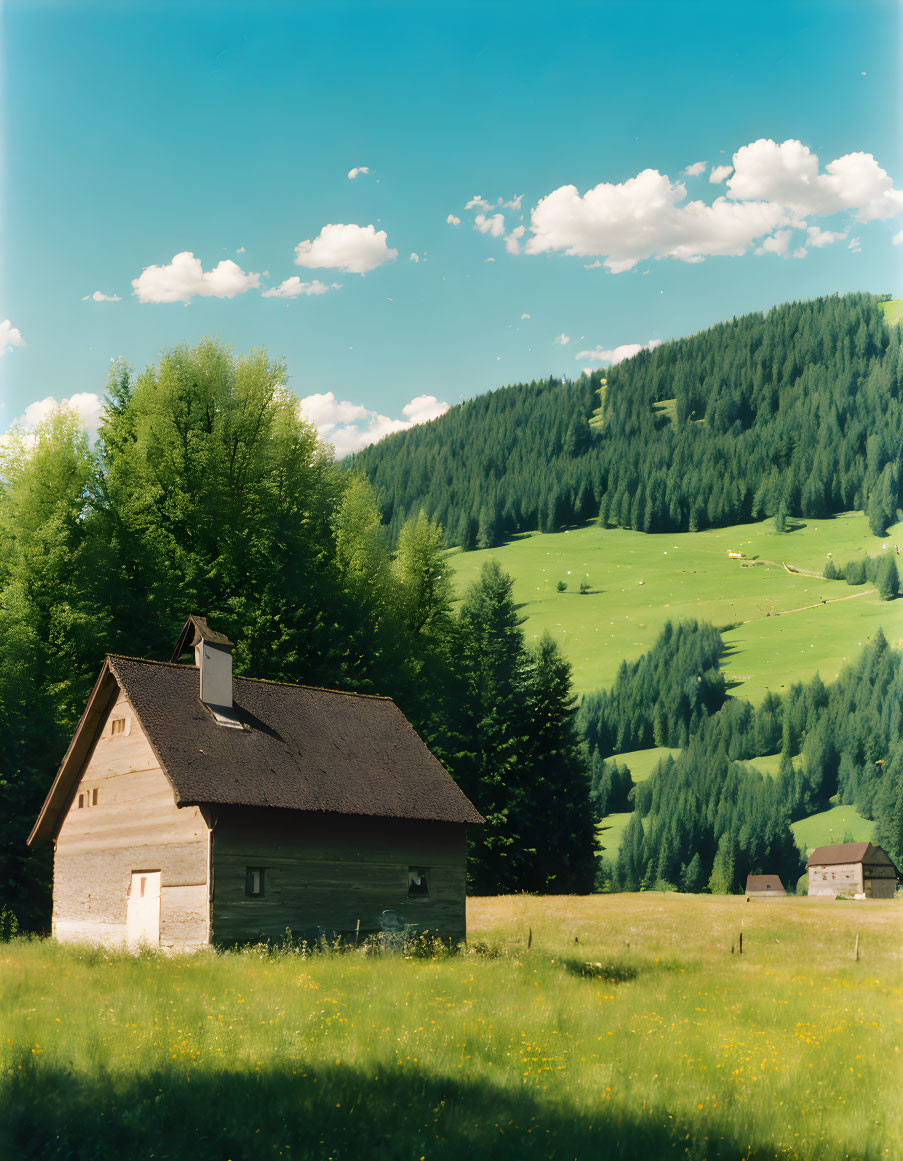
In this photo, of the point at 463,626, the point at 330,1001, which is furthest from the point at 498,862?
the point at 330,1001

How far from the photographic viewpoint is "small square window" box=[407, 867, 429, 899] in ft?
96.8

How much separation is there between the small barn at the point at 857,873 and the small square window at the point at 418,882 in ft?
357

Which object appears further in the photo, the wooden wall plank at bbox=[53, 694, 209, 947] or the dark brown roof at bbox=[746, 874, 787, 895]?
→ the dark brown roof at bbox=[746, 874, 787, 895]

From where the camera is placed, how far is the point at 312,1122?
40.8ft

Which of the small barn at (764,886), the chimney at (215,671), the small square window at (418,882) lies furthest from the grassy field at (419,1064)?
the small barn at (764,886)

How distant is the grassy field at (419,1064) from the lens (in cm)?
1220

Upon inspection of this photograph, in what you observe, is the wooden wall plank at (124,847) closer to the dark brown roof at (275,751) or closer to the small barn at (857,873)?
the dark brown roof at (275,751)

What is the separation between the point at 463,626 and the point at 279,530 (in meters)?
19.6

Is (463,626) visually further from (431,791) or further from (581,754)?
(431,791)

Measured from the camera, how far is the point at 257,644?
40.4 meters

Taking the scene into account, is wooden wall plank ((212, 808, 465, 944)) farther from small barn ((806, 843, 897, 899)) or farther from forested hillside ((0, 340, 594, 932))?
small barn ((806, 843, 897, 899))

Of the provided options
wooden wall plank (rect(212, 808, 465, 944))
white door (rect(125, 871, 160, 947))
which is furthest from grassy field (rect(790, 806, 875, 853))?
white door (rect(125, 871, 160, 947))

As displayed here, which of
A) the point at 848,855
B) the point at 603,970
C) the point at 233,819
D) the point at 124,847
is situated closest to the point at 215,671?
the point at 233,819

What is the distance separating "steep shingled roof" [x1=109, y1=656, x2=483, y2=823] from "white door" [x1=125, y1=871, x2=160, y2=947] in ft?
11.1
